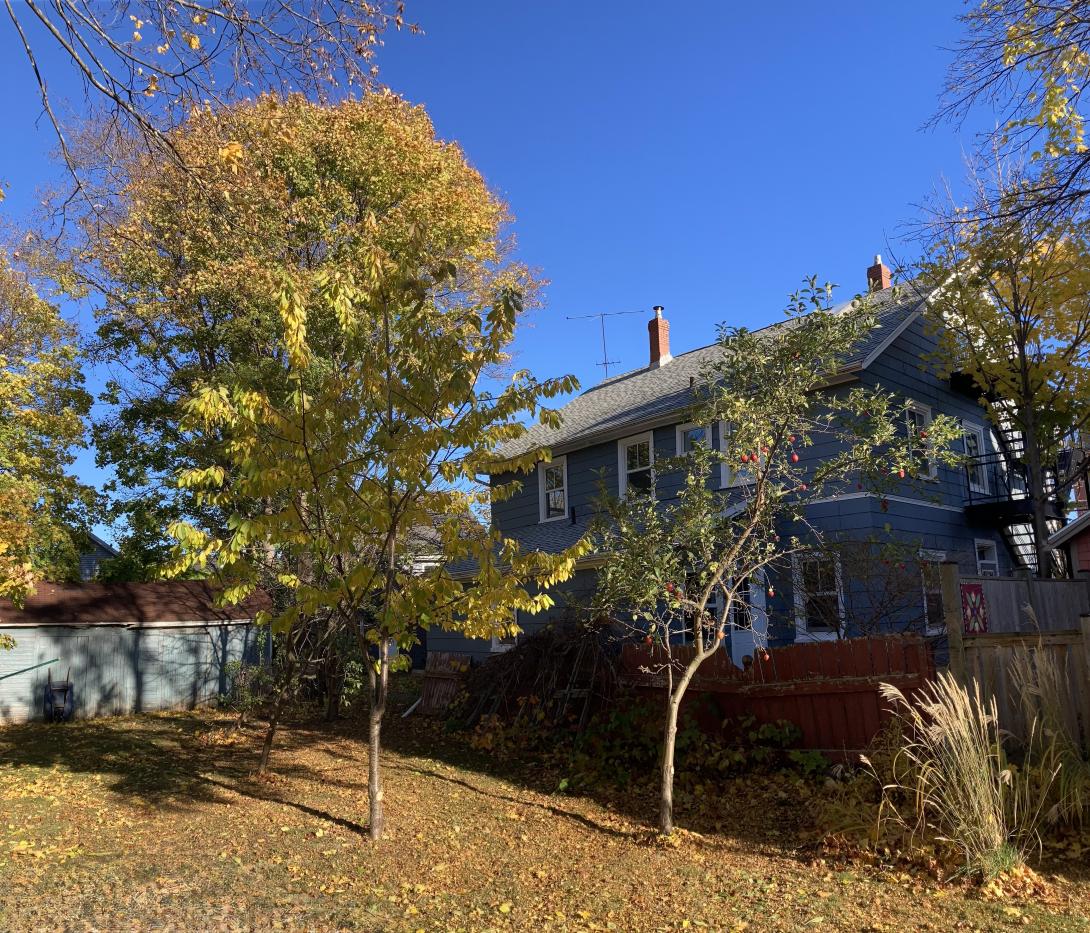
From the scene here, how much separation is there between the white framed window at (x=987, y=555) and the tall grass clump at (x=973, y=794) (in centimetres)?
1107

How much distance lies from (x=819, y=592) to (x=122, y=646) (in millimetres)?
13840

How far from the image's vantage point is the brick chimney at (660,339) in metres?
22.1

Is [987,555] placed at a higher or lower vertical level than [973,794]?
higher

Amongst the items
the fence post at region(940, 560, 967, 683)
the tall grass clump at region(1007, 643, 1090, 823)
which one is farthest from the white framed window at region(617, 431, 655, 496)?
the tall grass clump at region(1007, 643, 1090, 823)

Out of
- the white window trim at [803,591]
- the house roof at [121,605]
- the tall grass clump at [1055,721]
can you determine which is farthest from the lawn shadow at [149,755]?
the tall grass clump at [1055,721]

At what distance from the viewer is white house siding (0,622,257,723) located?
15.8 metres

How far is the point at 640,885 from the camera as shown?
581 centimetres

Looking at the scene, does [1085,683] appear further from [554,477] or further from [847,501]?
[554,477]

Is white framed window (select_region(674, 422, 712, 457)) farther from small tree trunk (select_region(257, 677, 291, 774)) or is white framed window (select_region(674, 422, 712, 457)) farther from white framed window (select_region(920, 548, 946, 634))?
small tree trunk (select_region(257, 677, 291, 774))

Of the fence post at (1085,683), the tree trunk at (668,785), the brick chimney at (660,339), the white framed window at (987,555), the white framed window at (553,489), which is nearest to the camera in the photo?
the fence post at (1085,683)

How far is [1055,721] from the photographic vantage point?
21.5ft

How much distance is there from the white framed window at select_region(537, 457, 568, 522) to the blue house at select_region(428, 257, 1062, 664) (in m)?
0.04

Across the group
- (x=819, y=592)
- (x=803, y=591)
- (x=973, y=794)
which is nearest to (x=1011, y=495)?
(x=819, y=592)

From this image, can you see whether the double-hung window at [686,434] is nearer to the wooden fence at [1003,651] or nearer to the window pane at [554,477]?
the window pane at [554,477]
